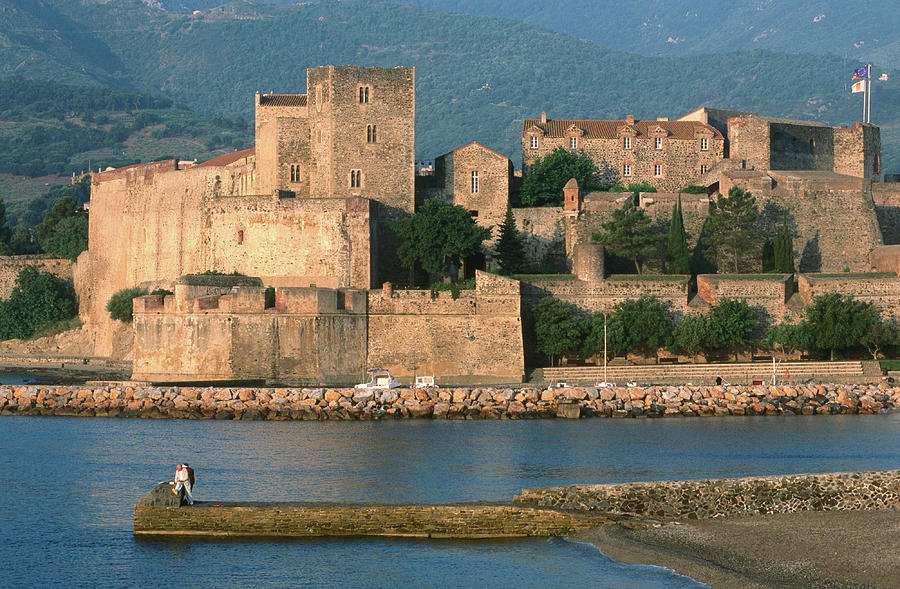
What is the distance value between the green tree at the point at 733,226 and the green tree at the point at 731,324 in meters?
3.73

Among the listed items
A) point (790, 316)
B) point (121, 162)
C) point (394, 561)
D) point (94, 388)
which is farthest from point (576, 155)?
point (121, 162)

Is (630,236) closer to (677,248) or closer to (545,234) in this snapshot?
(677,248)

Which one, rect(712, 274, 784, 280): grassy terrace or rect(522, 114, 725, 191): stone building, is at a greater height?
rect(522, 114, 725, 191): stone building

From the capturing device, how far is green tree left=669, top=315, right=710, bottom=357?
44094 millimetres

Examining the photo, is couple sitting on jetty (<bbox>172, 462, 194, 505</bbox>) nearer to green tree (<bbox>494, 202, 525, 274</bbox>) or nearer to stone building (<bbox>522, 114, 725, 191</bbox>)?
green tree (<bbox>494, 202, 525, 274</bbox>)

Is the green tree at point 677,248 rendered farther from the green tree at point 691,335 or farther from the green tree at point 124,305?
the green tree at point 124,305

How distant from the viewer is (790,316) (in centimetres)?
4553

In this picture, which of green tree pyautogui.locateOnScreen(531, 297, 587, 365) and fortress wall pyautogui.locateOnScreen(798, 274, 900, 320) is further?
fortress wall pyautogui.locateOnScreen(798, 274, 900, 320)

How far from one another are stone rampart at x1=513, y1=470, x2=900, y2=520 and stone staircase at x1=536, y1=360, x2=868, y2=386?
2027cm

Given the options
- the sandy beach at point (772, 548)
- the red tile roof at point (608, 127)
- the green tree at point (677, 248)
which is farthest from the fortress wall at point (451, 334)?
the sandy beach at point (772, 548)

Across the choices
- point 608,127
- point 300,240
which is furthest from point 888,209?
point 300,240

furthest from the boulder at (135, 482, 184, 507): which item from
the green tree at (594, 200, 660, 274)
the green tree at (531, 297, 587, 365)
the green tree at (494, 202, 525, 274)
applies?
the green tree at (594, 200, 660, 274)

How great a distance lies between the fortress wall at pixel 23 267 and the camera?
62031mm

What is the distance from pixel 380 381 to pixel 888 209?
22.8 meters
